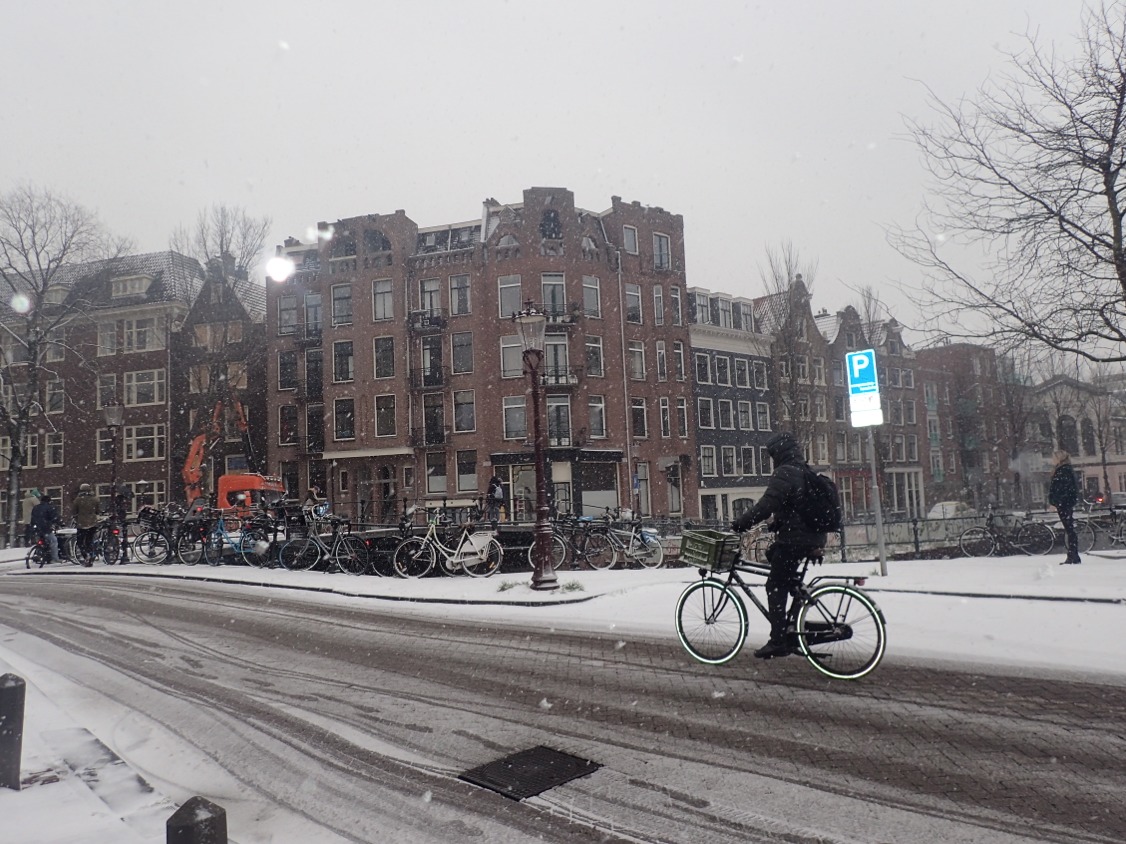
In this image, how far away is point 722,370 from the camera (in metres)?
44.0

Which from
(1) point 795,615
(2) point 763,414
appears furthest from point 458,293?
(1) point 795,615

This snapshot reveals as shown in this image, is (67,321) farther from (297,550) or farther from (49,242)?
(297,550)

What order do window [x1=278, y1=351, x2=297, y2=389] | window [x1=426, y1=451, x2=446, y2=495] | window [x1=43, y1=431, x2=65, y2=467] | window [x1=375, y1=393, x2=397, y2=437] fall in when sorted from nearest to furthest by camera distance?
window [x1=426, y1=451, x2=446, y2=495]
window [x1=375, y1=393, x2=397, y2=437]
window [x1=278, y1=351, x2=297, y2=389]
window [x1=43, y1=431, x2=65, y2=467]

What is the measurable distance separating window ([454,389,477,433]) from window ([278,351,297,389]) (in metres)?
9.62

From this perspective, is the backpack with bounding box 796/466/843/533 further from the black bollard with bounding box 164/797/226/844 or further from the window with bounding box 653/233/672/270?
the window with bounding box 653/233/672/270

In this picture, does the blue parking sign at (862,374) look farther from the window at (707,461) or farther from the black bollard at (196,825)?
the window at (707,461)

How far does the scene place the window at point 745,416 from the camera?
4431 cm

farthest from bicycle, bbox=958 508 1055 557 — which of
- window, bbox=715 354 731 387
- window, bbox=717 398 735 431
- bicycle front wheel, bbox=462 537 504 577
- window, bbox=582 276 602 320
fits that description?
window, bbox=715 354 731 387

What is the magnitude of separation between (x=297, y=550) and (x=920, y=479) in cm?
4991

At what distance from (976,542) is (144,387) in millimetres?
42716

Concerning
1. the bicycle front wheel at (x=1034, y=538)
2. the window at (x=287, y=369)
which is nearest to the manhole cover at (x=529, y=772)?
the bicycle front wheel at (x=1034, y=538)

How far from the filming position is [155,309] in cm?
4459

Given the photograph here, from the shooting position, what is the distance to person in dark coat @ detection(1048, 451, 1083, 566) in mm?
12609

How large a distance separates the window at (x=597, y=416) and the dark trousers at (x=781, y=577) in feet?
98.3
